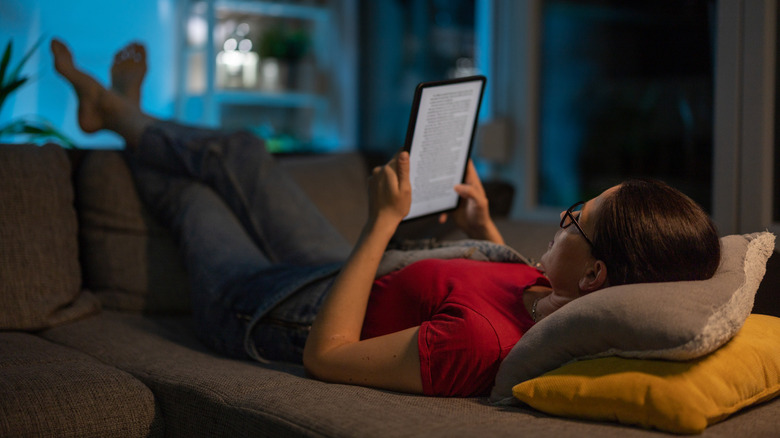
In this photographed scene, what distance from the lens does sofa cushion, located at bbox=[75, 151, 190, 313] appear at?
1819 millimetres

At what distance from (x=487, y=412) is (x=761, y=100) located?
1.26 meters

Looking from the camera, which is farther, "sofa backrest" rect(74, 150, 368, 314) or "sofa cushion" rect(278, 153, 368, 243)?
"sofa cushion" rect(278, 153, 368, 243)

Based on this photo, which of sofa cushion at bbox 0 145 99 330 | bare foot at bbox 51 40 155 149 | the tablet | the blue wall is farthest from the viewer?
the blue wall

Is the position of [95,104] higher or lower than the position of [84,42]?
lower

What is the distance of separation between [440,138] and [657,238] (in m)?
0.56

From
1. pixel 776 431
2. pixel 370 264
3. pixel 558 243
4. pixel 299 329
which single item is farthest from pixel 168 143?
pixel 776 431

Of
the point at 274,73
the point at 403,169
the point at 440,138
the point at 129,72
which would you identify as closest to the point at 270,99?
the point at 274,73

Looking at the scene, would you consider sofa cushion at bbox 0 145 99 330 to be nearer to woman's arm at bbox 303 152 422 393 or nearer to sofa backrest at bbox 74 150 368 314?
sofa backrest at bbox 74 150 368 314

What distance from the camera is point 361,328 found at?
49.4 inches

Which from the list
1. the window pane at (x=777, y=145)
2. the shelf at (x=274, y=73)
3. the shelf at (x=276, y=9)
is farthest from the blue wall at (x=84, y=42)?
the window pane at (x=777, y=145)

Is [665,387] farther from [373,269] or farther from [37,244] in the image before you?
[37,244]

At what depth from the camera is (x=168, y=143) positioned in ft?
6.08

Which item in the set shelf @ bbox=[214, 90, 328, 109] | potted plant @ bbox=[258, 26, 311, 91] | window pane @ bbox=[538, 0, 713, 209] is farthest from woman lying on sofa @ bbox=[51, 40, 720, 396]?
potted plant @ bbox=[258, 26, 311, 91]

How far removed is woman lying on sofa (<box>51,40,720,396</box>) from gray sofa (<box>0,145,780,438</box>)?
57 millimetres
